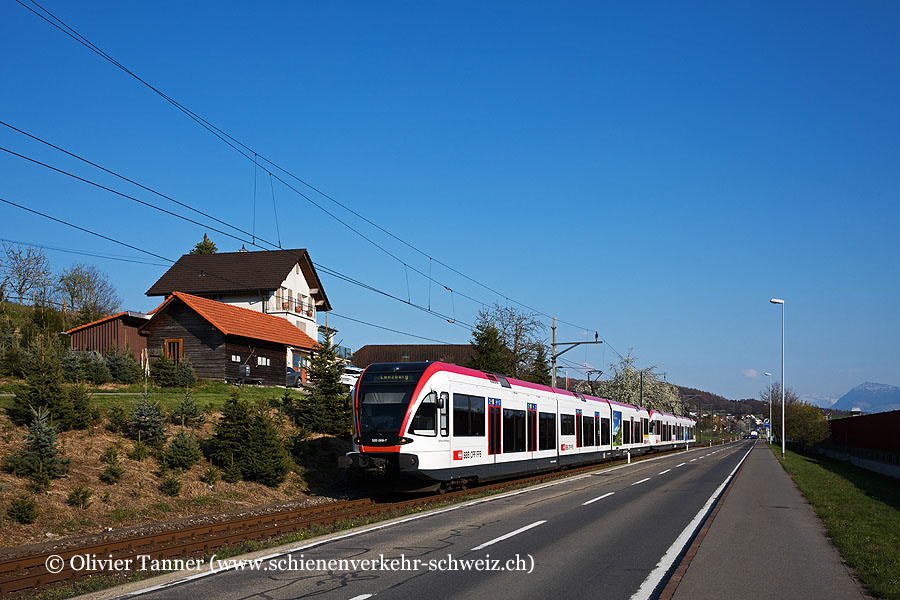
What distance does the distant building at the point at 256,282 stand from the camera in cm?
5925

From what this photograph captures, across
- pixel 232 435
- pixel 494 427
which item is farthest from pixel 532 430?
pixel 232 435

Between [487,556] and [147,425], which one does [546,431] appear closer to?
[147,425]

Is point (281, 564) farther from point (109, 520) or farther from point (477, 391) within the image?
point (477, 391)

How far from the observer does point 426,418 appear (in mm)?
20422

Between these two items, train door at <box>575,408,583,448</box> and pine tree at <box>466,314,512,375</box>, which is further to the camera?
pine tree at <box>466,314,512,375</box>

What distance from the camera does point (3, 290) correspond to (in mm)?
53094

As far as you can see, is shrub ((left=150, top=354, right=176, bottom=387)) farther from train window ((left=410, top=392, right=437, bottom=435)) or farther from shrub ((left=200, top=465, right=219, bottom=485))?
train window ((left=410, top=392, right=437, bottom=435))

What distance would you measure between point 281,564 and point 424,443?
9263 millimetres

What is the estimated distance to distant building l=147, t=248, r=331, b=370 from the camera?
59250mm

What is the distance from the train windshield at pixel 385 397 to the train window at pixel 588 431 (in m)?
18.5

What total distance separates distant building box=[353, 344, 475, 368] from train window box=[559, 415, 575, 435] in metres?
65.6

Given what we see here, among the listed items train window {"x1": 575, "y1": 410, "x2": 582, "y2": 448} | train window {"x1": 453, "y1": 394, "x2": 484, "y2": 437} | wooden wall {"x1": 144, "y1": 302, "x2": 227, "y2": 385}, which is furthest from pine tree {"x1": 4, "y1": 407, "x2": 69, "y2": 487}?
wooden wall {"x1": 144, "y1": 302, "x2": 227, "y2": 385}

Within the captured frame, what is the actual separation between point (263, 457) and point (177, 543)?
30.7ft

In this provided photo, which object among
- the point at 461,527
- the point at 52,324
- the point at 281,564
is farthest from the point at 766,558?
the point at 52,324
